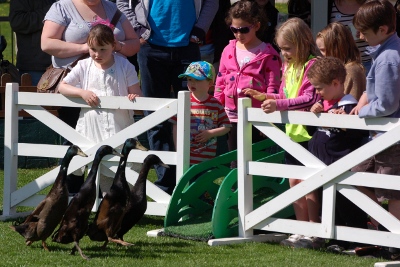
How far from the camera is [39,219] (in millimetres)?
7195

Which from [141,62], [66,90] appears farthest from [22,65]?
[66,90]

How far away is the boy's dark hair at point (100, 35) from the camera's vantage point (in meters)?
8.20

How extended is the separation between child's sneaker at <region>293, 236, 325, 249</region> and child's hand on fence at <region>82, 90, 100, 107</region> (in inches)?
84.1

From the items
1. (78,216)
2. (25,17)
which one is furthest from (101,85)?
(25,17)

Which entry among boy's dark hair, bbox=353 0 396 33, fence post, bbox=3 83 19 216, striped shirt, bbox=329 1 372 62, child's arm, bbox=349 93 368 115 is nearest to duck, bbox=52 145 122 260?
fence post, bbox=3 83 19 216

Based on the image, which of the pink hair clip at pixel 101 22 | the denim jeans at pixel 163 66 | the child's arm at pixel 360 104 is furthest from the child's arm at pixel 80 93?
the child's arm at pixel 360 104

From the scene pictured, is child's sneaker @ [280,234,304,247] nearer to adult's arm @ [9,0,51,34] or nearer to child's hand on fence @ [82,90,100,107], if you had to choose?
child's hand on fence @ [82,90,100,107]

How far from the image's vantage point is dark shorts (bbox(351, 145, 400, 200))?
22.8 feet

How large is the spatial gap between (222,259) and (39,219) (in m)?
1.41

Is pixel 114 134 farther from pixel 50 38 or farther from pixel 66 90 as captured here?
pixel 50 38

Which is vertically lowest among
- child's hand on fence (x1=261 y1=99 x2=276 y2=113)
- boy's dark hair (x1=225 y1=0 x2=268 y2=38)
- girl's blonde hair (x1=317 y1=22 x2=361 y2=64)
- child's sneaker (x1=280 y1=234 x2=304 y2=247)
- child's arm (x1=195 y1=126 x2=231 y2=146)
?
child's sneaker (x1=280 y1=234 x2=304 y2=247)

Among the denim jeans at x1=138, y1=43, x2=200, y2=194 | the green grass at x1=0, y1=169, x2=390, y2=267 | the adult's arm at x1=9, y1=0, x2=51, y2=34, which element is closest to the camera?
the green grass at x1=0, y1=169, x2=390, y2=267

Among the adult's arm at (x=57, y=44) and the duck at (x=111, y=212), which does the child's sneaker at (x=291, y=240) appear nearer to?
the duck at (x=111, y=212)

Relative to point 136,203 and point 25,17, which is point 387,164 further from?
point 25,17
